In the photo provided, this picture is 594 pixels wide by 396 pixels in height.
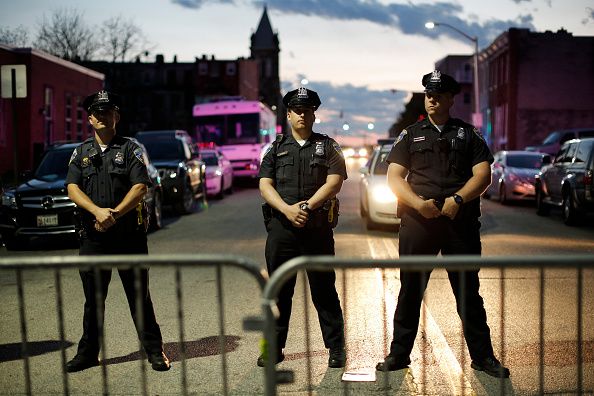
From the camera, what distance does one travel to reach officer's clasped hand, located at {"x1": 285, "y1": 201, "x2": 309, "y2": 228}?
5.81 m

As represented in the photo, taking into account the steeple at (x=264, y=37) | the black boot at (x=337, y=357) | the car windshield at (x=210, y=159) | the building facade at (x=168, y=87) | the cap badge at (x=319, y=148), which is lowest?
the black boot at (x=337, y=357)

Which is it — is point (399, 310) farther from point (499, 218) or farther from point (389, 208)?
point (499, 218)

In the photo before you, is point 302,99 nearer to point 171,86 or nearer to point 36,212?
point 36,212

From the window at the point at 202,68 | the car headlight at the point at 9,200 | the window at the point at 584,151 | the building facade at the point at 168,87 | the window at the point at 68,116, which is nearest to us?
the car headlight at the point at 9,200

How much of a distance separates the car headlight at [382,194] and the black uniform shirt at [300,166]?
8481 millimetres

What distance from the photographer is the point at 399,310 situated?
5.61 m

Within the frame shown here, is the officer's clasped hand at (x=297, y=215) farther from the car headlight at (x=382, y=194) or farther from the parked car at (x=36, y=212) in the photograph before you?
the car headlight at (x=382, y=194)

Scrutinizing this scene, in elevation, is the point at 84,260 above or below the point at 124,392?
above

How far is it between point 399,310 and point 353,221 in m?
11.5

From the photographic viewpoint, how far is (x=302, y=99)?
596cm

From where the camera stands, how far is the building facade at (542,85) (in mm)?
52562

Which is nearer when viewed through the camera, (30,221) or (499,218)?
(30,221)

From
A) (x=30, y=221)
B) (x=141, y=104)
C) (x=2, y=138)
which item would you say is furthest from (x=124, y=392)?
(x=141, y=104)

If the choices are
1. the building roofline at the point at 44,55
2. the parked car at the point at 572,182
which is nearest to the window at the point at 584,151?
the parked car at the point at 572,182
